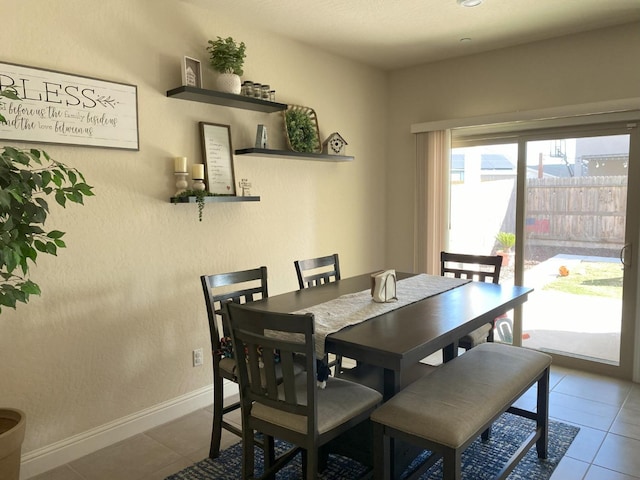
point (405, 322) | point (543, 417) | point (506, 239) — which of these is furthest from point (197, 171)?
point (506, 239)

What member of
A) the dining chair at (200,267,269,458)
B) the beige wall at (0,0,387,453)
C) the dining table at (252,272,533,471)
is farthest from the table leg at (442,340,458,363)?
the beige wall at (0,0,387,453)

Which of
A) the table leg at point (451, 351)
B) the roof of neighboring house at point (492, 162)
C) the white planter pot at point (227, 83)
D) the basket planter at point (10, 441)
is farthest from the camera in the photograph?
the roof of neighboring house at point (492, 162)

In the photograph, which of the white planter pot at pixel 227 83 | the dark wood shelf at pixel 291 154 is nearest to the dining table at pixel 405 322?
the dark wood shelf at pixel 291 154

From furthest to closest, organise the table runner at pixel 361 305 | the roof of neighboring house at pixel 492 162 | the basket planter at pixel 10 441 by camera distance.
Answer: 1. the roof of neighboring house at pixel 492 162
2. the table runner at pixel 361 305
3. the basket planter at pixel 10 441

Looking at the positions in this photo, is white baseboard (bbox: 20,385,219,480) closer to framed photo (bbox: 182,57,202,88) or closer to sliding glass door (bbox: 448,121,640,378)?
framed photo (bbox: 182,57,202,88)

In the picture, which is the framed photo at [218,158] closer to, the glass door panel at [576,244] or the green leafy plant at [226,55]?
the green leafy plant at [226,55]

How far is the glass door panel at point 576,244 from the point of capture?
3604mm

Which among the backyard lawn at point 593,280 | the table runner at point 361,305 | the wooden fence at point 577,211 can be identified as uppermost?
the wooden fence at point 577,211

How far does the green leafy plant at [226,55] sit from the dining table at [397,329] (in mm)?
1538

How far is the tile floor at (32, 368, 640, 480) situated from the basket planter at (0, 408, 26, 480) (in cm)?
51

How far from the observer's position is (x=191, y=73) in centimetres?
292

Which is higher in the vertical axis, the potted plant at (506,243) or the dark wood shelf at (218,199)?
the dark wood shelf at (218,199)

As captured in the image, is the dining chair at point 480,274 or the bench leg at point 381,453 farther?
the dining chair at point 480,274

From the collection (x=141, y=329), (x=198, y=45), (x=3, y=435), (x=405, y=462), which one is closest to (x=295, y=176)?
(x=198, y=45)
